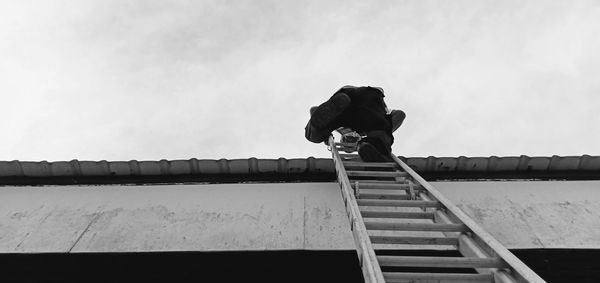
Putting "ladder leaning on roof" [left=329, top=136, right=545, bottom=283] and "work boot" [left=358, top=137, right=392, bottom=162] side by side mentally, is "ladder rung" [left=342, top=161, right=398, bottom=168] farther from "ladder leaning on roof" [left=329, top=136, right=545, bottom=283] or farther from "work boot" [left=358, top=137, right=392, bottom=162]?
"ladder leaning on roof" [left=329, top=136, right=545, bottom=283]

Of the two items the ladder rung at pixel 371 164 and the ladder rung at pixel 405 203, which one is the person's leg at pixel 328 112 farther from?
the ladder rung at pixel 405 203

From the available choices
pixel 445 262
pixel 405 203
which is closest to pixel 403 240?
pixel 445 262

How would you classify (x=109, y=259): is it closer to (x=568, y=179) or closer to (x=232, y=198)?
(x=232, y=198)

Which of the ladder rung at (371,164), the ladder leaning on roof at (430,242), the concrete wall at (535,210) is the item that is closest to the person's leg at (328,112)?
the ladder rung at (371,164)

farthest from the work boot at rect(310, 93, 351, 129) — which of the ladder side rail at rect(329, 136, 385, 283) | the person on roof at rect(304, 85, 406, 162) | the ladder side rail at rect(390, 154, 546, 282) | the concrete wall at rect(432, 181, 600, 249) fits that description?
the ladder side rail at rect(390, 154, 546, 282)

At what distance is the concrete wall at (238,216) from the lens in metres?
3.69

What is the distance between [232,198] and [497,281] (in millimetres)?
2781

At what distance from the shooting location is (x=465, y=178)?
4793mm

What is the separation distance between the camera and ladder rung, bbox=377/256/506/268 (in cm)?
211

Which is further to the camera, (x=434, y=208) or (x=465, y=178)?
(x=465, y=178)

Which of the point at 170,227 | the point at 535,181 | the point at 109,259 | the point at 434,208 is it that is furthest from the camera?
the point at 535,181

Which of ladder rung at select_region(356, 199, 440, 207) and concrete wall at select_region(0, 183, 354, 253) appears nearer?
ladder rung at select_region(356, 199, 440, 207)

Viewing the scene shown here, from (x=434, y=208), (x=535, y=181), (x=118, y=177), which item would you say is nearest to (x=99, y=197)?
(x=118, y=177)

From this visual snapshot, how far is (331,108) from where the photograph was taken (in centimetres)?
452
